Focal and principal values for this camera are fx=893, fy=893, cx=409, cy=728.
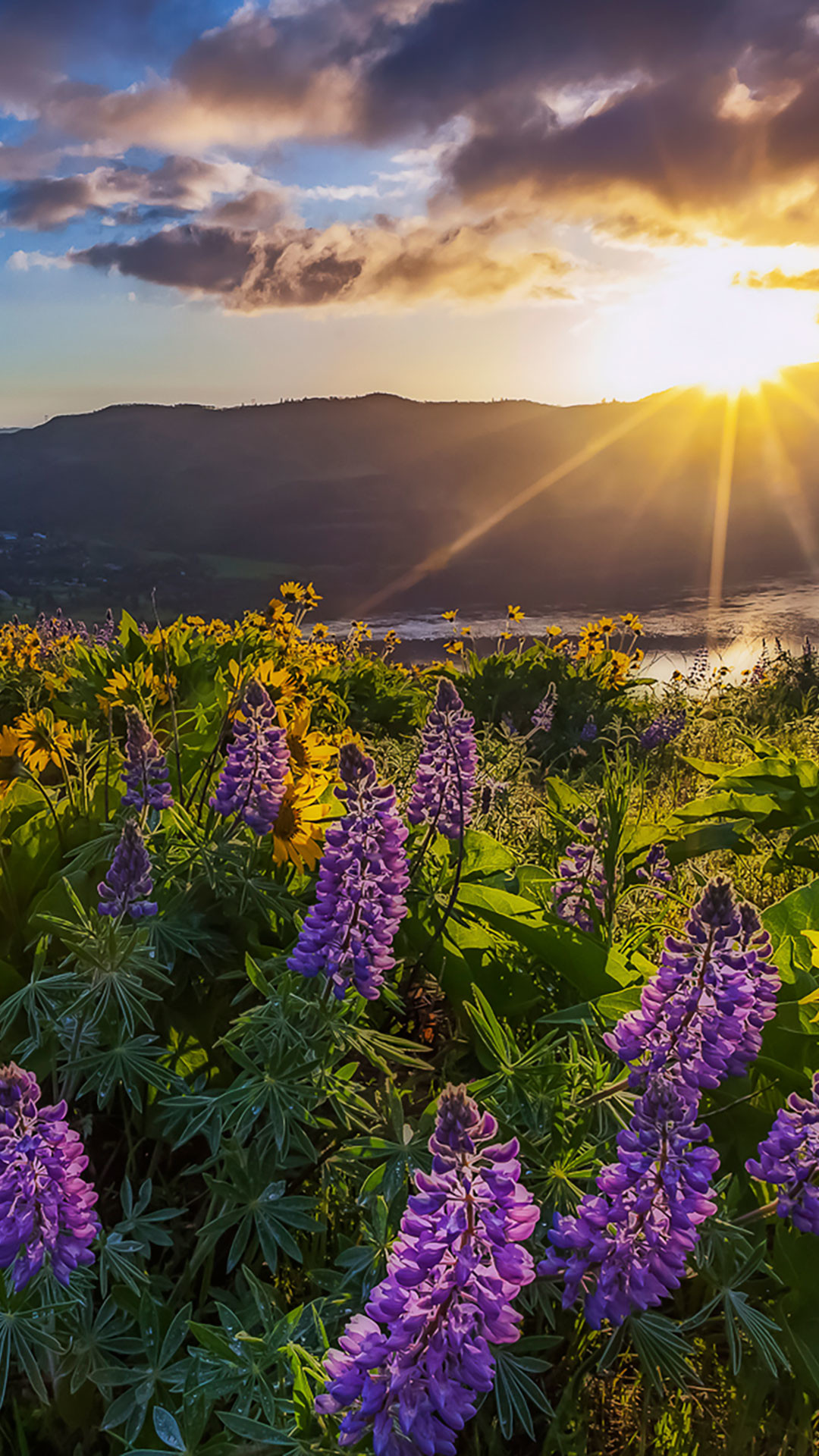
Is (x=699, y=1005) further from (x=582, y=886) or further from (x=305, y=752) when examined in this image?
(x=305, y=752)

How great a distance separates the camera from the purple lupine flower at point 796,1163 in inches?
45.8

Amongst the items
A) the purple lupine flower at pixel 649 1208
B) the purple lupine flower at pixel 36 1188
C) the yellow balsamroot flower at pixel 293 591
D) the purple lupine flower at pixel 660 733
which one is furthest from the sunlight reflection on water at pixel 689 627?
the purple lupine flower at pixel 36 1188

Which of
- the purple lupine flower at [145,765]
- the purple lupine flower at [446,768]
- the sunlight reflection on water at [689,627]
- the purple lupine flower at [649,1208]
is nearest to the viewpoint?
the purple lupine flower at [649,1208]

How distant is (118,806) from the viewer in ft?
7.55

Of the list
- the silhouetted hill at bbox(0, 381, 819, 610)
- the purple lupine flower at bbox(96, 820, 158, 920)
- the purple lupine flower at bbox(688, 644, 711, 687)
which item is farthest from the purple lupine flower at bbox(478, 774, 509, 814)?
the silhouetted hill at bbox(0, 381, 819, 610)

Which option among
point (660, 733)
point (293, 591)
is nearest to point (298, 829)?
Answer: point (660, 733)

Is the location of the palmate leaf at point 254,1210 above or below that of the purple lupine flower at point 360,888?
below

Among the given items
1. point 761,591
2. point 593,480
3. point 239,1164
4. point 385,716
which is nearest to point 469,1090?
point 239,1164

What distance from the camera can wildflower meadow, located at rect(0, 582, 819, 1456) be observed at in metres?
1.05

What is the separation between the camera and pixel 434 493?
332 ft

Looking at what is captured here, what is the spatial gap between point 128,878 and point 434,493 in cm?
10314

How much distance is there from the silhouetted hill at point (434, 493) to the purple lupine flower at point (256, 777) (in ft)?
200

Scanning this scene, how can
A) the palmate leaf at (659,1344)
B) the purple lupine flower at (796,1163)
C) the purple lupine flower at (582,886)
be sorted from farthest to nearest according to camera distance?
the purple lupine flower at (582,886)
the palmate leaf at (659,1344)
the purple lupine flower at (796,1163)

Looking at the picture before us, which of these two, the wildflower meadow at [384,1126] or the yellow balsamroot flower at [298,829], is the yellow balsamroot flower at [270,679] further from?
the yellow balsamroot flower at [298,829]
